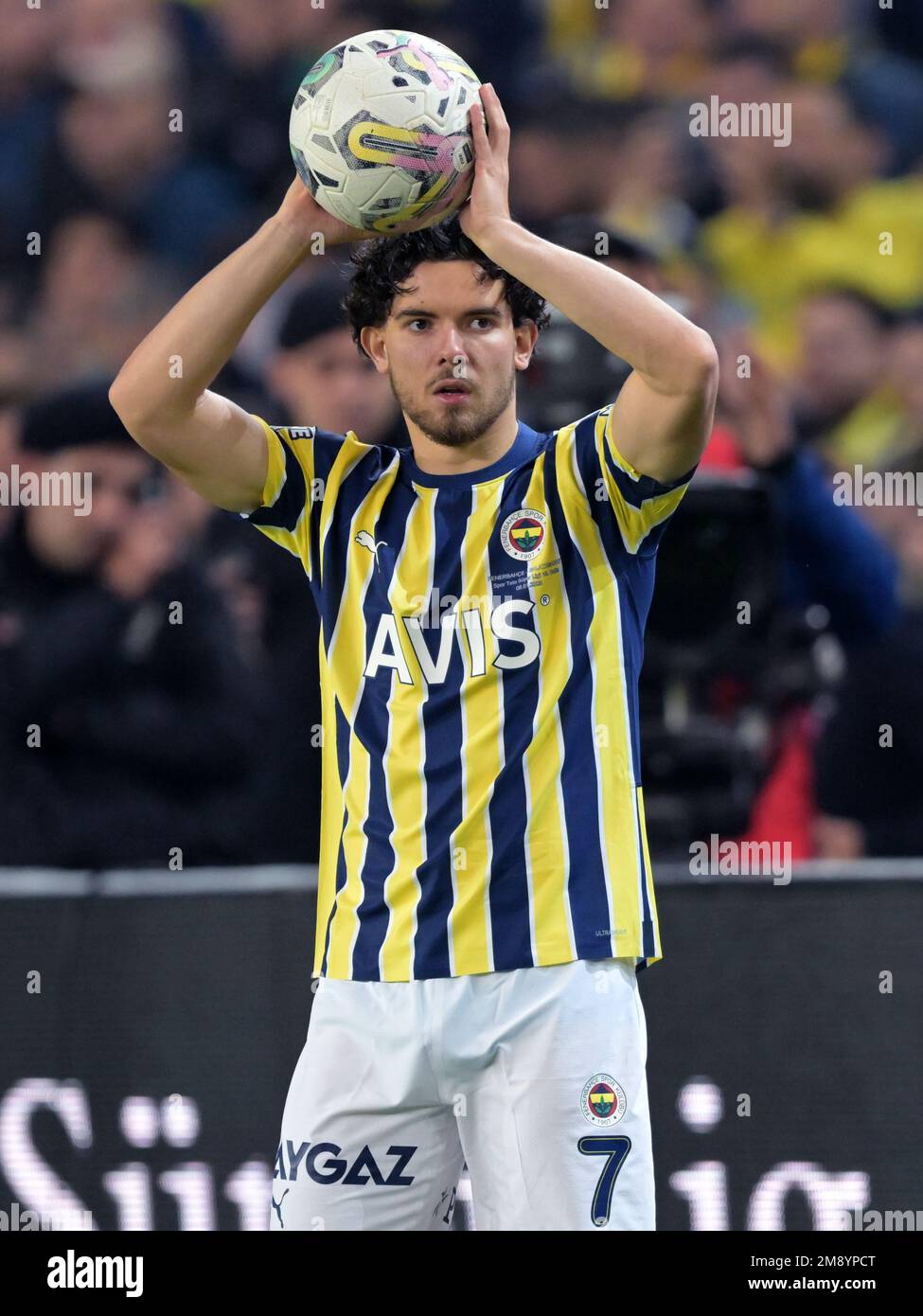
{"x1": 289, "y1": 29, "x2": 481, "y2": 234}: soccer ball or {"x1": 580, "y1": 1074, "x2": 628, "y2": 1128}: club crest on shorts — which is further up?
{"x1": 289, "y1": 29, "x2": 481, "y2": 234}: soccer ball

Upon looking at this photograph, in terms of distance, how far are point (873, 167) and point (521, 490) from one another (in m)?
4.16

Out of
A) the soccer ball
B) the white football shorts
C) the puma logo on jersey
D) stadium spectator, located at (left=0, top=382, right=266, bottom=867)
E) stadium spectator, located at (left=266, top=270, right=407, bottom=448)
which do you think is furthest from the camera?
stadium spectator, located at (left=266, top=270, right=407, bottom=448)

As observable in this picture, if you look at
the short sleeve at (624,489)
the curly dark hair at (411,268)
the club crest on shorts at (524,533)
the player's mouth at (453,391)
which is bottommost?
the club crest on shorts at (524,533)

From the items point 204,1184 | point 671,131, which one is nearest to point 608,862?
point 204,1184

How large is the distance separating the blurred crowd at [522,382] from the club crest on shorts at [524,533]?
5.26ft

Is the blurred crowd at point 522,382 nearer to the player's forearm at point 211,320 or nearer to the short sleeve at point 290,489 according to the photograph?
the short sleeve at point 290,489

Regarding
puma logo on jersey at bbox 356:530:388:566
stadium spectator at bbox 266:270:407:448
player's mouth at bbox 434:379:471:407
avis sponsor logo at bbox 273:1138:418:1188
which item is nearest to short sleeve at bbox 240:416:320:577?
puma logo on jersey at bbox 356:530:388:566

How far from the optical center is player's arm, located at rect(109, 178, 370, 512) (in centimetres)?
279

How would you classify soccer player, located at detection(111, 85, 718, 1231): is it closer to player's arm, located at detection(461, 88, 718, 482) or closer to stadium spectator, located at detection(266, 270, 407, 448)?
player's arm, located at detection(461, 88, 718, 482)

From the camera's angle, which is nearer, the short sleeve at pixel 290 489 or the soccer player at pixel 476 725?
the soccer player at pixel 476 725

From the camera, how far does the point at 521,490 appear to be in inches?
113

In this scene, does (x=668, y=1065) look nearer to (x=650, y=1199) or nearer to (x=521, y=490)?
(x=650, y=1199)

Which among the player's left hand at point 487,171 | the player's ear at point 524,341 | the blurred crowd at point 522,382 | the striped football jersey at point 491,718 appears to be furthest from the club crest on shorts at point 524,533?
the blurred crowd at point 522,382

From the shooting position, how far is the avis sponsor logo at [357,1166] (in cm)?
266
